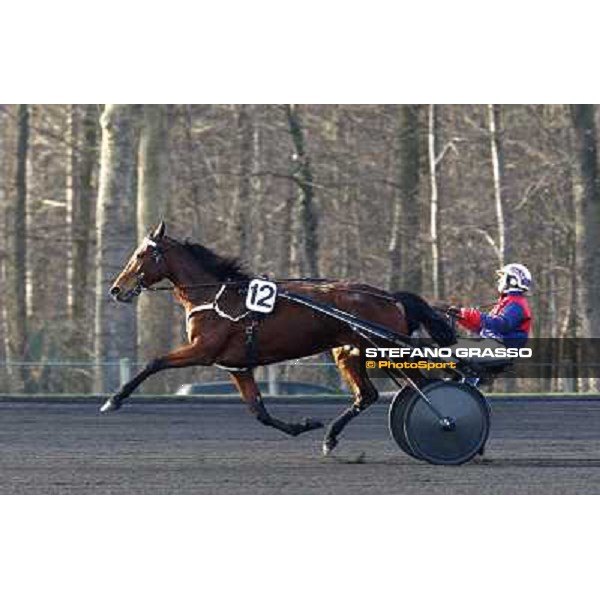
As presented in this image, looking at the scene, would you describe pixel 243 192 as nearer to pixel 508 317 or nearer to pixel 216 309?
pixel 216 309

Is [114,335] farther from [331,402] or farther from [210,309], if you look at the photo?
[210,309]

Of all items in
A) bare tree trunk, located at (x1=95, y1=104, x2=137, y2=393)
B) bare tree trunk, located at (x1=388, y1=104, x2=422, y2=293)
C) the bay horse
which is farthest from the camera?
bare tree trunk, located at (x1=388, y1=104, x2=422, y2=293)

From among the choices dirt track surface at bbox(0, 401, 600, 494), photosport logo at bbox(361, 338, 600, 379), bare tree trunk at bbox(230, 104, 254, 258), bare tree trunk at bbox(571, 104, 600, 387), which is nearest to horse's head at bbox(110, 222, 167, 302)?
dirt track surface at bbox(0, 401, 600, 494)

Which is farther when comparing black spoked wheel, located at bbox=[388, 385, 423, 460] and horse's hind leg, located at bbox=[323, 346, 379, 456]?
horse's hind leg, located at bbox=[323, 346, 379, 456]

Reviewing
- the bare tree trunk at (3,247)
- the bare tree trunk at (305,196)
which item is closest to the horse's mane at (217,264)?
the bare tree trunk at (305,196)

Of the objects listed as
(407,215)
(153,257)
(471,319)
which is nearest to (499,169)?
(407,215)

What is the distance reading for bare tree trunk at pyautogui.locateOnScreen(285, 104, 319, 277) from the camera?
100 ft

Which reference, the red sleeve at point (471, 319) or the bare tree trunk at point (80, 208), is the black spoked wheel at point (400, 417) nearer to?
the red sleeve at point (471, 319)

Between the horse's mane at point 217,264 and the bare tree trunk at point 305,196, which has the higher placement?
the bare tree trunk at point 305,196

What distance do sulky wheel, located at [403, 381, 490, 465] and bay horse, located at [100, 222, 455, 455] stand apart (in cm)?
49

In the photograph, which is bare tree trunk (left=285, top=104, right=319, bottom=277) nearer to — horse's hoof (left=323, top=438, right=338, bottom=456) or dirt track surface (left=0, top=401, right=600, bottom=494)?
dirt track surface (left=0, top=401, right=600, bottom=494)

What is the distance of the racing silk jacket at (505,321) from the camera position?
12539 millimetres

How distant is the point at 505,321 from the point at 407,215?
20.2 m

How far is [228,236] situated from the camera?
36.8m
